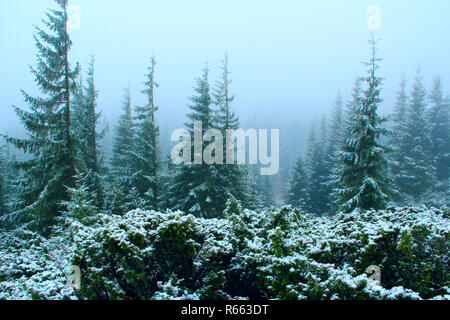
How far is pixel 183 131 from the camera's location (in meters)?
16.1

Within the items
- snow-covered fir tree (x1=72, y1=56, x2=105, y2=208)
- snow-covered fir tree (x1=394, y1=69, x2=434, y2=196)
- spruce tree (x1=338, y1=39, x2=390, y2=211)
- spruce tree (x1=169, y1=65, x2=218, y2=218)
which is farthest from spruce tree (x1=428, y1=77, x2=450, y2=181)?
snow-covered fir tree (x1=72, y1=56, x2=105, y2=208)

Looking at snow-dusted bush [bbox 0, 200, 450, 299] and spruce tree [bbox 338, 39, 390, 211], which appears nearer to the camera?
snow-dusted bush [bbox 0, 200, 450, 299]

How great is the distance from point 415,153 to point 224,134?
20902mm

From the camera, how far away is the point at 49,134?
439 inches

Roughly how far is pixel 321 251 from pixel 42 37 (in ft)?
46.0

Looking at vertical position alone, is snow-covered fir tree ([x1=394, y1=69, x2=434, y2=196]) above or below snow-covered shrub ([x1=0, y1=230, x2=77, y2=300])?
above

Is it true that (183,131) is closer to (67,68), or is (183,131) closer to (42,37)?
(67,68)

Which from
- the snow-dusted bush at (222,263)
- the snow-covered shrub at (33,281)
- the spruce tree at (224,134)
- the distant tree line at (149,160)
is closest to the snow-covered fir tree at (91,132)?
the distant tree line at (149,160)

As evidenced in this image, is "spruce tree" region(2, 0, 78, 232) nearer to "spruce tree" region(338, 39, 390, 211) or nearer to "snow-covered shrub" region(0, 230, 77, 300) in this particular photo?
"snow-covered shrub" region(0, 230, 77, 300)

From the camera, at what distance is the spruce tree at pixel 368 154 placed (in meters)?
12.7

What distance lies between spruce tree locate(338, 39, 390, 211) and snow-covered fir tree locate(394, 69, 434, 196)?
13.9 meters

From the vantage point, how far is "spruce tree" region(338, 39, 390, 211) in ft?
41.6

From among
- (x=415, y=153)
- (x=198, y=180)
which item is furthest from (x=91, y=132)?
(x=415, y=153)

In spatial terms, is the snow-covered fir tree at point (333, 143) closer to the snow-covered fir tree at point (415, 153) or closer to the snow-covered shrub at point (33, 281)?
the snow-covered fir tree at point (415, 153)
